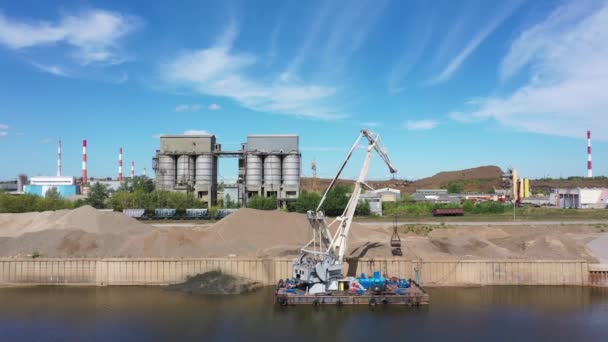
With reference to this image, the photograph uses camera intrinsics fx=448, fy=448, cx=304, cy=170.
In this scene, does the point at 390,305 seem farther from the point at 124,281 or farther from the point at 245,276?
the point at 124,281

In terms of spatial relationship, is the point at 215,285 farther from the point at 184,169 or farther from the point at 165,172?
the point at 165,172

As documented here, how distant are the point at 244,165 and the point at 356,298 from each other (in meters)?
51.0

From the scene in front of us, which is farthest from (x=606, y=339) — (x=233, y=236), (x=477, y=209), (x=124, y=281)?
(x=477, y=209)

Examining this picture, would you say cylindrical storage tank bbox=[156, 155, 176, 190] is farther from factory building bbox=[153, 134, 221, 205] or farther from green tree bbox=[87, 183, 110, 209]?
green tree bbox=[87, 183, 110, 209]

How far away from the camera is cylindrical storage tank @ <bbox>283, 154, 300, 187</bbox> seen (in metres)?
73.4

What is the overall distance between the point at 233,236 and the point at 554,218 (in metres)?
43.6

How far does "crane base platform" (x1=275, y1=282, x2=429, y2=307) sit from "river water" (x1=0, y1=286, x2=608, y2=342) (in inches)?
17.5

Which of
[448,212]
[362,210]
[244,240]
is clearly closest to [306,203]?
[362,210]

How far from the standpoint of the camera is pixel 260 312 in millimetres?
25328

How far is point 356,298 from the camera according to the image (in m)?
26.3

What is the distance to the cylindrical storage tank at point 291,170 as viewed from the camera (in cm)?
7344

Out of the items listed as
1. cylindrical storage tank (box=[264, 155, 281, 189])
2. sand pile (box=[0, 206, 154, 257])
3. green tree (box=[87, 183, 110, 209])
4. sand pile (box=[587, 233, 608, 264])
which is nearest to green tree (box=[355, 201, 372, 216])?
cylindrical storage tank (box=[264, 155, 281, 189])

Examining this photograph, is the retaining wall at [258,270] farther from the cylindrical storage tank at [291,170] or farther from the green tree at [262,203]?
the cylindrical storage tank at [291,170]

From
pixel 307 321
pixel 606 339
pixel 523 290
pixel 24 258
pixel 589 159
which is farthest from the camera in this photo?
pixel 589 159
